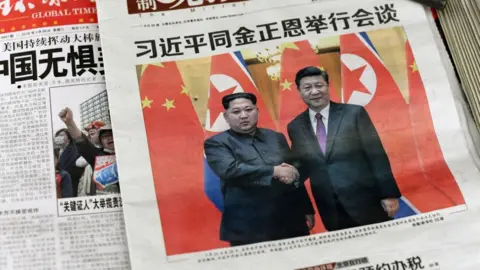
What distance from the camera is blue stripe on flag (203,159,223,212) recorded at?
426mm

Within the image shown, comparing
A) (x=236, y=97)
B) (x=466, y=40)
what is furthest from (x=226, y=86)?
(x=466, y=40)

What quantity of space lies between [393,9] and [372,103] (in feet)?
0.37

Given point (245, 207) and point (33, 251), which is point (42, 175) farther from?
point (245, 207)

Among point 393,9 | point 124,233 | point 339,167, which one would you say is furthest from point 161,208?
point 393,9

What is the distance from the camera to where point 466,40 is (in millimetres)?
479

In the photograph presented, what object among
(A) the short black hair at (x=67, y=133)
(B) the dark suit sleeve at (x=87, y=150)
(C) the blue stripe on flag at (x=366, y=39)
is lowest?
(B) the dark suit sleeve at (x=87, y=150)

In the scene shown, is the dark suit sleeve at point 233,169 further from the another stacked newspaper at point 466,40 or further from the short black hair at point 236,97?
the another stacked newspaper at point 466,40

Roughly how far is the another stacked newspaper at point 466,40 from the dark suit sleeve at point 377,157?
104 millimetres

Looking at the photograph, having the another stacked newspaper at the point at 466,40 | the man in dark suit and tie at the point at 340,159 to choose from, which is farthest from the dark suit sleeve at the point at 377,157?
the another stacked newspaper at the point at 466,40

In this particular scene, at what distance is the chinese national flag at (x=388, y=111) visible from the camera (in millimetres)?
436

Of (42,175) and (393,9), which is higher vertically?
(393,9)

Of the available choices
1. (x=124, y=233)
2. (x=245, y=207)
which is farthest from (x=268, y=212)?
(x=124, y=233)

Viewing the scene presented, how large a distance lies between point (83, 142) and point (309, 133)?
0.72 ft

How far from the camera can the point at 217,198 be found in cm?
43
